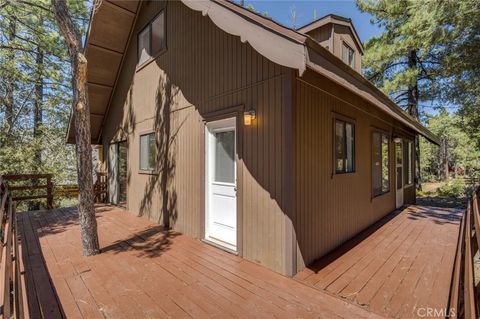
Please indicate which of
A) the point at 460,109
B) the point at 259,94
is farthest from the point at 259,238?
the point at 460,109

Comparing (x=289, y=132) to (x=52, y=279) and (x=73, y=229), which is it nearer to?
(x=52, y=279)

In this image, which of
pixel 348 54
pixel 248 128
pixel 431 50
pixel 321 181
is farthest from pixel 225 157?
pixel 431 50

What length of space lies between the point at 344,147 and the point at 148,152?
183 inches

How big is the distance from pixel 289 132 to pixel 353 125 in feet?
7.65

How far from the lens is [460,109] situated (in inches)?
423

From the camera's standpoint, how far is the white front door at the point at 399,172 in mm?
7398

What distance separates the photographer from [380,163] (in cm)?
619

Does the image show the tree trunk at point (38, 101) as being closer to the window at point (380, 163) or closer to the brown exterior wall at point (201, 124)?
the brown exterior wall at point (201, 124)

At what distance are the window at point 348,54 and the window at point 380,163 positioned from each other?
241 cm

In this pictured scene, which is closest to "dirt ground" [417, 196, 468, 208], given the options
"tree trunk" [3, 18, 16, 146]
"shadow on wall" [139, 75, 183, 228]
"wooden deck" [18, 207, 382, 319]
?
"wooden deck" [18, 207, 382, 319]

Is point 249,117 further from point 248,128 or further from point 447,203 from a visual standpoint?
point 447,203

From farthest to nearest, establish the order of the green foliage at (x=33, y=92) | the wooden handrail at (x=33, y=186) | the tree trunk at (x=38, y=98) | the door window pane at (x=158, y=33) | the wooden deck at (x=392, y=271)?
the tree trunk at (x=38, y=98) < the green foliage at (x=33, y=92) < the wooden handrail at (x=33, y=186) < the door window pane at (x=158, y=33) < the wooden deck at (x=392, y=271)

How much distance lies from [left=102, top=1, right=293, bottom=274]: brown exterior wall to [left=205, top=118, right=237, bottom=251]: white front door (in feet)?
0.52

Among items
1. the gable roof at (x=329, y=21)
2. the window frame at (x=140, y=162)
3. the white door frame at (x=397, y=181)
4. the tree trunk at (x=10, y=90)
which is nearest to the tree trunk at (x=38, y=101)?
the tree trunk at (x=10, y=90)
